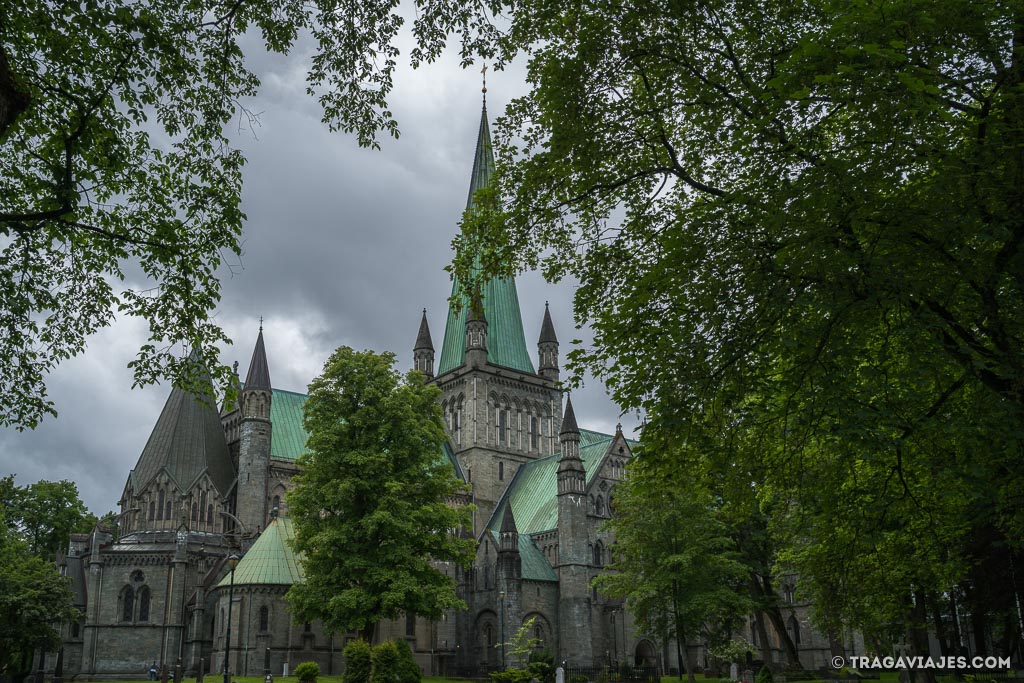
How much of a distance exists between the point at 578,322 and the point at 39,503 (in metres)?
58.9

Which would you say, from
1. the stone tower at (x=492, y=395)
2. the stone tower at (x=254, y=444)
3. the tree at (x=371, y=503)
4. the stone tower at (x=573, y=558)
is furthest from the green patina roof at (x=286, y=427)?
the tree at (x=371, y=503)

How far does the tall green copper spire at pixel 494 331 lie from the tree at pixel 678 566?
34.7 meters

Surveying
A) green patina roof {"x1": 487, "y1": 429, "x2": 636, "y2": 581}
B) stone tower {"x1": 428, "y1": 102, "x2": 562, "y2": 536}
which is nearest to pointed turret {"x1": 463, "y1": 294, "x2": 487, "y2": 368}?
stone tower {"x1": 428, "y1": 102, "x2": 562, "y2": 536}

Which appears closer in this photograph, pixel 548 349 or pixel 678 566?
pixel 678 566

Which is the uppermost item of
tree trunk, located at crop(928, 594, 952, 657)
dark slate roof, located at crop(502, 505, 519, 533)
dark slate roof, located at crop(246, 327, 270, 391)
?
dark slate roof, located at crop(246, 327, 270, 391)

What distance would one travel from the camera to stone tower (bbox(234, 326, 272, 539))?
53094 mm

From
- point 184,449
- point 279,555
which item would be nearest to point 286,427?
point 184,449

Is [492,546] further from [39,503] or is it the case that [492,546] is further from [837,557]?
[837,557]

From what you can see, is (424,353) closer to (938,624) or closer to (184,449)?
(184,449)

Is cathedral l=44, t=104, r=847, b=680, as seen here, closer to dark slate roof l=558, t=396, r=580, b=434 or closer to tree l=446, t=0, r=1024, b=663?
dark slate roof l=558, t=396, r=580, b=434

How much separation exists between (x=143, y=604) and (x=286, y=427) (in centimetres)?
1536

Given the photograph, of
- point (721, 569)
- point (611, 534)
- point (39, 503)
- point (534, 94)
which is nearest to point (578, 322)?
point (534, 94)

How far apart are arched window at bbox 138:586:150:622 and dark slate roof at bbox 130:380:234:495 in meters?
5.98

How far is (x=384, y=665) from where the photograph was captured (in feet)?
91.6
